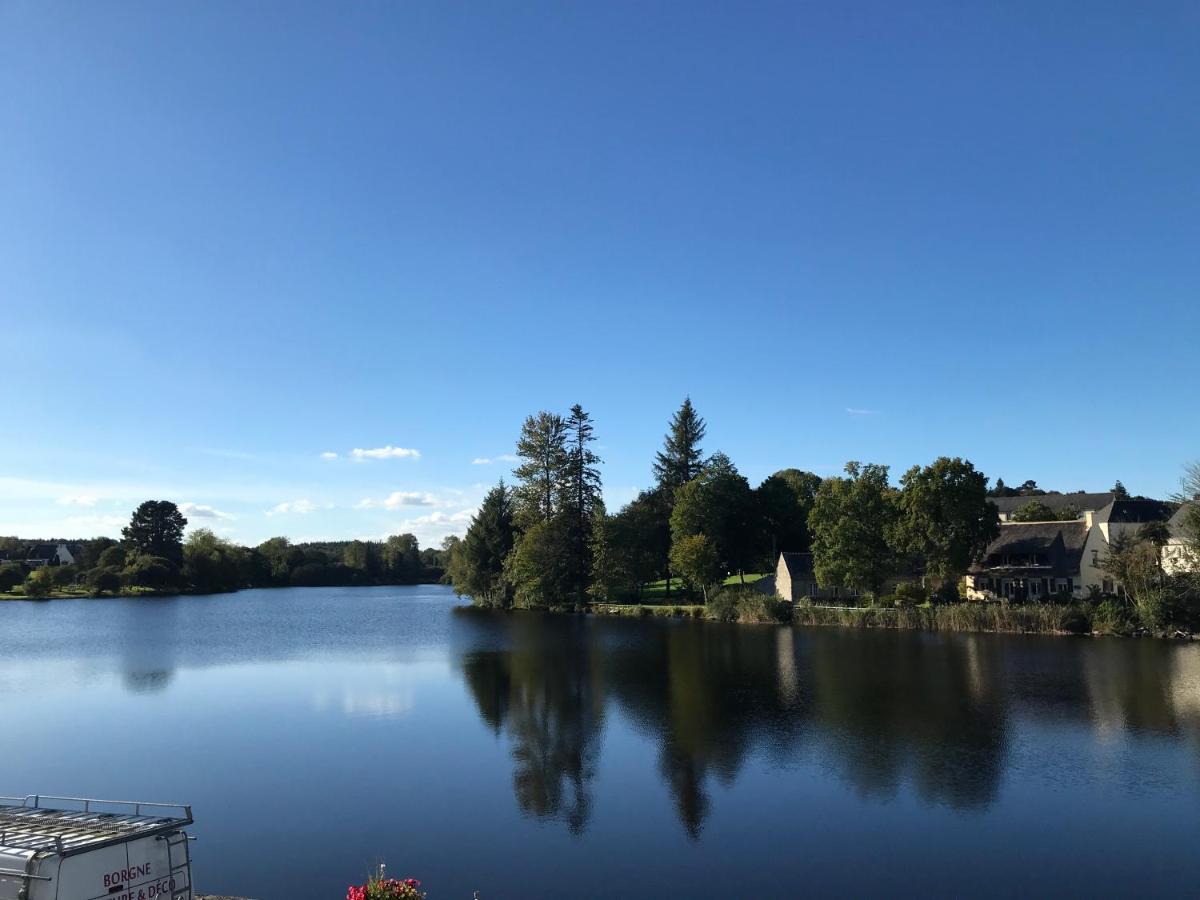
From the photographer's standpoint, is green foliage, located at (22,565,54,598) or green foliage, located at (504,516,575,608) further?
green foliage, located at (22,565,54,598)

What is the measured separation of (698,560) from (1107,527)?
30.4m

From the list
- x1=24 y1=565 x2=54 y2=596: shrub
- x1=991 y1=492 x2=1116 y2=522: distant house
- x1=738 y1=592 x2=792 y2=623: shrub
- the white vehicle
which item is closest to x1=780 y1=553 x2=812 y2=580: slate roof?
x1=738 y1=592 x2=792 y2=623: shrub

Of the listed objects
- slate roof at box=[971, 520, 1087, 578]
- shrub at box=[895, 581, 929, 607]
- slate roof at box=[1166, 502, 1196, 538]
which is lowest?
shrub at box=[895, 581, 929, 607]

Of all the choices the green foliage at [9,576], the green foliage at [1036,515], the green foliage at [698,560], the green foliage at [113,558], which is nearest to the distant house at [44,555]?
the green foliage at [9,576]

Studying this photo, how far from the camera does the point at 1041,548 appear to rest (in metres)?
58.4

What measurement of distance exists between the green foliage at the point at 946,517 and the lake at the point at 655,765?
35.3ft

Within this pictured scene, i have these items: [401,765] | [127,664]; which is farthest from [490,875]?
[127,664]

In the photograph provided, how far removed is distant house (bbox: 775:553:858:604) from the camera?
65.4 m

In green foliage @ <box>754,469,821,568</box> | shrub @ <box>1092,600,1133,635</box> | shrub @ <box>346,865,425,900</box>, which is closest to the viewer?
shrub @ <box>346,865,425,900</box>

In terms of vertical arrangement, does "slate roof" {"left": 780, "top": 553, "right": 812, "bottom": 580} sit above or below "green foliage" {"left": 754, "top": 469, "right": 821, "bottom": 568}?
below

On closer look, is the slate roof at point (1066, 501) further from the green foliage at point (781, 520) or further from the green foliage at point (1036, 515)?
the green foliage at point (781, 520)

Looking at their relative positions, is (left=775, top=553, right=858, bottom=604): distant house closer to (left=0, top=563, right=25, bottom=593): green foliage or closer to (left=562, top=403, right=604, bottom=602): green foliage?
(left=562, top=403, right=604, bottom=602): green foliage

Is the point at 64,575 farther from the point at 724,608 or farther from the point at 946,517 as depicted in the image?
the point at 946,517

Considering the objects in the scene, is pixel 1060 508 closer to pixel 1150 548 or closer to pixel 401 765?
pixel 1150 548
